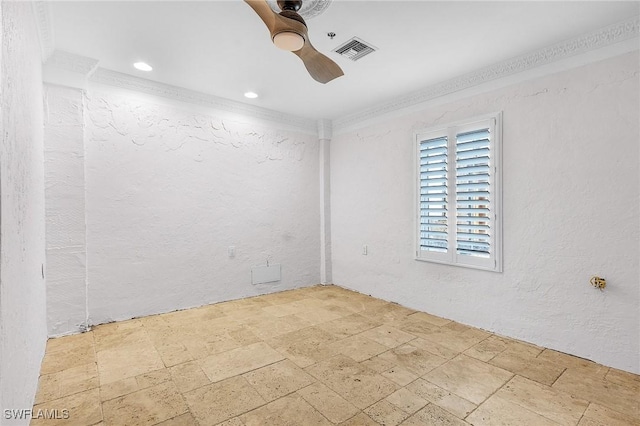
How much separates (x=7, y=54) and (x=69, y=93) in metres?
1.77

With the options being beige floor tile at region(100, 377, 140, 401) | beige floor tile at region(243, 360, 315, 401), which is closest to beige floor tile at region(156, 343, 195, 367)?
beige floor tile at region(100, 377, 140, 401)

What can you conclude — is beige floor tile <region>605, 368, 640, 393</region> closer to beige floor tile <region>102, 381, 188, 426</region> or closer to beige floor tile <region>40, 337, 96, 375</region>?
beige floor tile <region>102, 381, 188, 426</region>

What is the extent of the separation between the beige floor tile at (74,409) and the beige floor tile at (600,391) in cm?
290

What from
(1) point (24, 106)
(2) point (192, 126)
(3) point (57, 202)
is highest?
(2) point (192, 126)

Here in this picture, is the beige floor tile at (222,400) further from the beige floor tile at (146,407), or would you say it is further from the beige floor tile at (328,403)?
the beige floor tile at (328,403)

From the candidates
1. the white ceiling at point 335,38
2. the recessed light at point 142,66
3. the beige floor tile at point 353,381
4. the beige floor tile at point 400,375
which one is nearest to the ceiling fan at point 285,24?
the white ceiling at point 335,38

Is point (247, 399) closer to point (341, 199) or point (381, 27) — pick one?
point (381, 27)

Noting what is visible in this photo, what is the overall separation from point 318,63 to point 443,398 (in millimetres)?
2259

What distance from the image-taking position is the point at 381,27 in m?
2.32

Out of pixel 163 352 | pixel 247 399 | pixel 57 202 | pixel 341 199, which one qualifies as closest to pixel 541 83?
pixel 341 199

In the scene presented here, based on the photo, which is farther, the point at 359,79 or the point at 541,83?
the point at 359,79

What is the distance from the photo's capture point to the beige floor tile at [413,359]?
234 cm

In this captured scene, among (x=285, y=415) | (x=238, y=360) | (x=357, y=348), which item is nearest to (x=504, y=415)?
(x=357, y=348)

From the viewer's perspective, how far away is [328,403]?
1.93m
